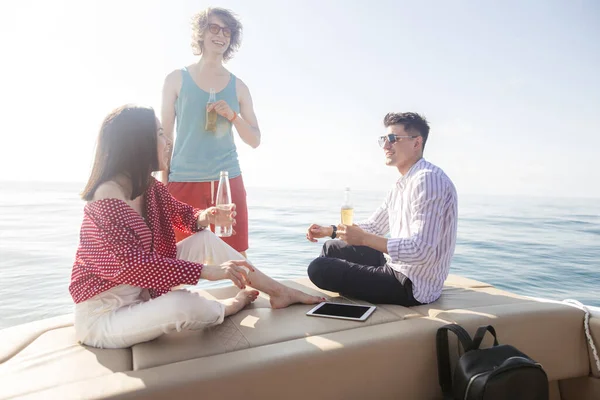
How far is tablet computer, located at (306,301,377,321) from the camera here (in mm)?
2256

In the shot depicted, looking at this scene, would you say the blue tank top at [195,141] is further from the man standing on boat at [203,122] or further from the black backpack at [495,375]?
the black backpack at [495,375]

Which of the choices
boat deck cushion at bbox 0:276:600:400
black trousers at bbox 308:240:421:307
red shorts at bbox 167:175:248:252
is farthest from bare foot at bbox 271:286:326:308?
red shorts at bbox 167:175:248:252

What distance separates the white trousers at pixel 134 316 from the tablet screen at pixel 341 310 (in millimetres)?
565

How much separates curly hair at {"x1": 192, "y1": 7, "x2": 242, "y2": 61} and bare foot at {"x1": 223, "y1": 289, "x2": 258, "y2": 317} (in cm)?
175

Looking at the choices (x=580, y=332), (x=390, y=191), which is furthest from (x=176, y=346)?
(x=580, y=332)

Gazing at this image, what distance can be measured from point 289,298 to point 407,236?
2.38 feet

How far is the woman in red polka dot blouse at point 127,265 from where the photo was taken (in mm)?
1842

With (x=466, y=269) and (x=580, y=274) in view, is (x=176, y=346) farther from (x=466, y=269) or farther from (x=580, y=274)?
(x=580, y=274)

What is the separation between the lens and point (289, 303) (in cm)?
246

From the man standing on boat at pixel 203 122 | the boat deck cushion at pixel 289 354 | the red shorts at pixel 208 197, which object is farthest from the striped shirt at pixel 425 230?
the man standing on boat at pixel 203 122

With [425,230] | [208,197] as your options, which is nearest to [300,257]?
[208,197]

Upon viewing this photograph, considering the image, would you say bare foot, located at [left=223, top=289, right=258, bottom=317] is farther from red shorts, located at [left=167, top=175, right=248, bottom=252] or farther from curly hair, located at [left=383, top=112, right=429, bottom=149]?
curly hair, located at [left=383, top=112, right=429, bottom=149]

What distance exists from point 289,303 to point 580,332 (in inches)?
59.5

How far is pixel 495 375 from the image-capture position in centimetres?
179
